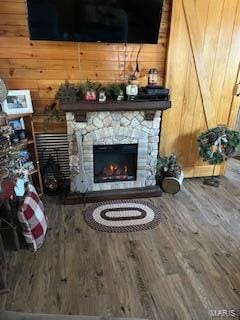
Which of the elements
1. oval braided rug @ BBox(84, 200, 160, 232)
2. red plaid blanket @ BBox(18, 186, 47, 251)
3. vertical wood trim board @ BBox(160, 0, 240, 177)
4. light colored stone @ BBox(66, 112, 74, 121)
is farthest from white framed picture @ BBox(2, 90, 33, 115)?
vertical wood trim board @ BBox(160, 0, 240, 177)

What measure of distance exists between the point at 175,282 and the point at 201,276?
0.68 feet

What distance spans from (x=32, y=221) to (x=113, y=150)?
3.64 ft

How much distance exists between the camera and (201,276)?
1822 millimetres

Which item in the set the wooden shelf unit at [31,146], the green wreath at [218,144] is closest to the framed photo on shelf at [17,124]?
the wooden shelf unit at [31,146]

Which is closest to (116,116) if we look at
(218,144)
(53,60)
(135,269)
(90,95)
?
(90,95)

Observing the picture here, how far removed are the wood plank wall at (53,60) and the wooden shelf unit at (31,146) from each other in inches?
5.4

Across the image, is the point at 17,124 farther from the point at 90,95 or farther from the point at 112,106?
the point at 112,106

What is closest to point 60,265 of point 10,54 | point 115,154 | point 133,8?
point 115,154

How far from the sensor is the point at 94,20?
2152mm

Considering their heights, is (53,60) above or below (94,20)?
below

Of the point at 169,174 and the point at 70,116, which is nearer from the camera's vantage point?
the point at 70,116

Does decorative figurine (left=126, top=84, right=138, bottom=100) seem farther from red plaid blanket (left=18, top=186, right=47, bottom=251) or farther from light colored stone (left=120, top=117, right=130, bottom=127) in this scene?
red plaid blanket (left=18, top=186, right=47, bottom=251)

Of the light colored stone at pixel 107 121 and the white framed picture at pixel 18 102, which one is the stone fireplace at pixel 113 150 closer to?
the light colored stone at pixel 107 121

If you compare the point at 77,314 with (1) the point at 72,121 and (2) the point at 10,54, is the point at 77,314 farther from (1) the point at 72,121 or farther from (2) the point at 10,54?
(2) the point at 10,54
